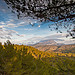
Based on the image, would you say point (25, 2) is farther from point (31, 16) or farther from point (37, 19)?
point (37, 19)

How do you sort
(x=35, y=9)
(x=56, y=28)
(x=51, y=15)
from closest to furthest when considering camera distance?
(x=35, y=9)
(x=51, y=15)
(x=56, y=28)

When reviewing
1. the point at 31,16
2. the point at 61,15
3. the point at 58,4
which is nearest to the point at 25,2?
the point at 31,16

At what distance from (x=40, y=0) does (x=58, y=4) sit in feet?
5.00

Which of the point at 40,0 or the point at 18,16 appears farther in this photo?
the point at 18,16

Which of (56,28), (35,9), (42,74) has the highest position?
(35,9)

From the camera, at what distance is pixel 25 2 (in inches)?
214

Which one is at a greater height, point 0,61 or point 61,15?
point 61,15

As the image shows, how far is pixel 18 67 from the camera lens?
7.36ft

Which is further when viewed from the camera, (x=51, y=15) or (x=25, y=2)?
(x=51, y=15)

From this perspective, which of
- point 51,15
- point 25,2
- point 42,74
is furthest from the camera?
point 51,15

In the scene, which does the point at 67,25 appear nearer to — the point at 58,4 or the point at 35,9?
the point at 58,4

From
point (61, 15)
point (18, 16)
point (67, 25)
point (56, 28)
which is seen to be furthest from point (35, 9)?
point (67, 25)

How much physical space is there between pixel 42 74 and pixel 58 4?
537 cm

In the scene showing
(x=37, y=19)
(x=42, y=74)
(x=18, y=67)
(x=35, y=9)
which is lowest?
(x=42, y=74)
